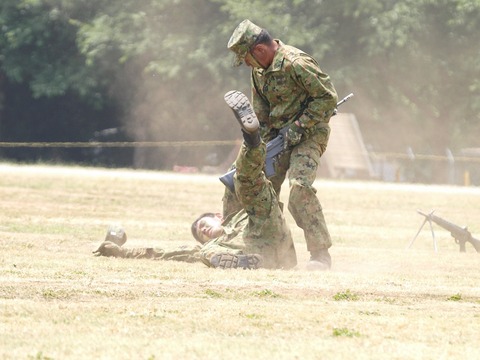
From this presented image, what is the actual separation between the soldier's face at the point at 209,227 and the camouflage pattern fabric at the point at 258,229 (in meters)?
0.61

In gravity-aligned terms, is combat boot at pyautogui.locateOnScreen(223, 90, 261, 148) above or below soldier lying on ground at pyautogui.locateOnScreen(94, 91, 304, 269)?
above

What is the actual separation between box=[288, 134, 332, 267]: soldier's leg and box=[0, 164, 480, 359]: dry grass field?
0.95 ft

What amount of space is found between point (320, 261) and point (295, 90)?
1.69 meters

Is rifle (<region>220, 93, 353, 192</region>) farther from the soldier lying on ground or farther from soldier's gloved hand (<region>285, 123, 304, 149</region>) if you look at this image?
the soldier lying on ground

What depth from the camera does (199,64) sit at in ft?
149

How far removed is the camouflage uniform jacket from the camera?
12.8 meters

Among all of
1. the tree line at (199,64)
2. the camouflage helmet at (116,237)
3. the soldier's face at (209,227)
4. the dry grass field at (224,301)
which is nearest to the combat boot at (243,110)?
the dry grass field at (224,301)

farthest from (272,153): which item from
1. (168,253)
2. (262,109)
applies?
(168,253)

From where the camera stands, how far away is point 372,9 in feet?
147

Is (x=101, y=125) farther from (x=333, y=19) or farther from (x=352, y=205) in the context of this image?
(x=352, y=205)

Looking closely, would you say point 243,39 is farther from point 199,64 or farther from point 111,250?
point 199,64

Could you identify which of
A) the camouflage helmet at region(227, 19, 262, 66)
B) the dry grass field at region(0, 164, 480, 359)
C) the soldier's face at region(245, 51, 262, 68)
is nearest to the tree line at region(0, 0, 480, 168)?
the dry grass field at region(0, 164, 480, 359)

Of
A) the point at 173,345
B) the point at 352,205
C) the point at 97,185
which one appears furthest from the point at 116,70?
the point at 173,345

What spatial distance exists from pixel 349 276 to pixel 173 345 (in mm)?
4774
